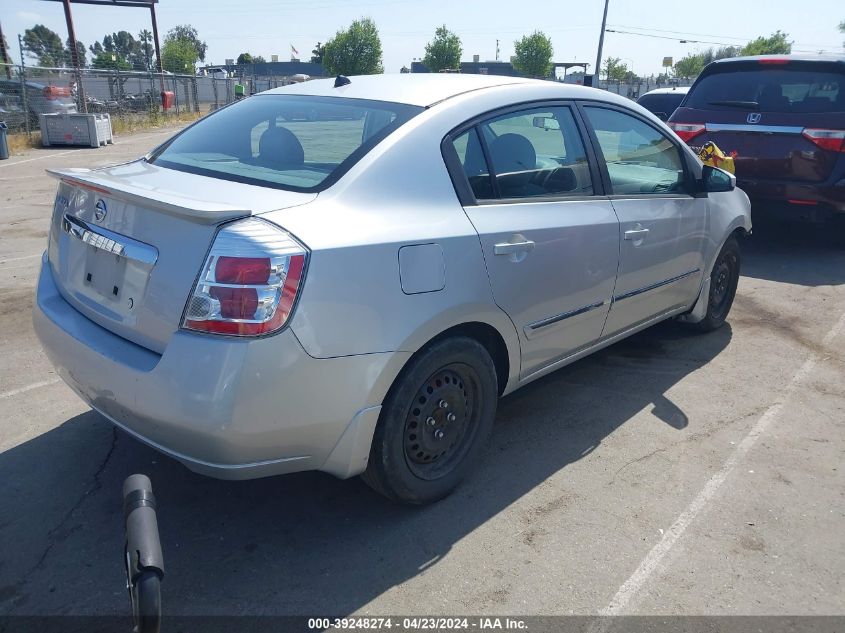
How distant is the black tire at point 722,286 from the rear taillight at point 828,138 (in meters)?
2.54

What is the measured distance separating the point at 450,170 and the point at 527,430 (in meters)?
1.56

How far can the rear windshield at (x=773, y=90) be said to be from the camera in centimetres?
714

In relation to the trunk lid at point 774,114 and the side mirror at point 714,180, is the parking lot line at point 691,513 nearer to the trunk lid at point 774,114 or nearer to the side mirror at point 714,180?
the side mirror at point 714,180

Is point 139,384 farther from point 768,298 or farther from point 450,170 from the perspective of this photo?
point 768,298

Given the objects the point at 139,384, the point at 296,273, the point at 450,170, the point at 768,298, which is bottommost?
the point at 768,298

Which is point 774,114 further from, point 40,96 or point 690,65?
point 690,65

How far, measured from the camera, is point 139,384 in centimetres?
251

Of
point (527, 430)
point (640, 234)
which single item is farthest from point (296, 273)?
point (640, 234)

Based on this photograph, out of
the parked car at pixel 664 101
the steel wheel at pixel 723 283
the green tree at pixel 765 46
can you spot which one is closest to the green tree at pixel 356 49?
the green tree at pixel 765 46

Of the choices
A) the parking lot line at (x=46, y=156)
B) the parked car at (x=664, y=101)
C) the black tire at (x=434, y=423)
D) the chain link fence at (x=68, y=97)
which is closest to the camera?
the black tire at (x=434, y=423)

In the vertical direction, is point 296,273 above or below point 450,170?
below

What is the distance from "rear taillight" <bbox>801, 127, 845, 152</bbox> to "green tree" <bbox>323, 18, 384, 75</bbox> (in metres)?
72.5

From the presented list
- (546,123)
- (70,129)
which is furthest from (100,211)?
(70,129)

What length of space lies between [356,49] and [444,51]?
31.1ft
